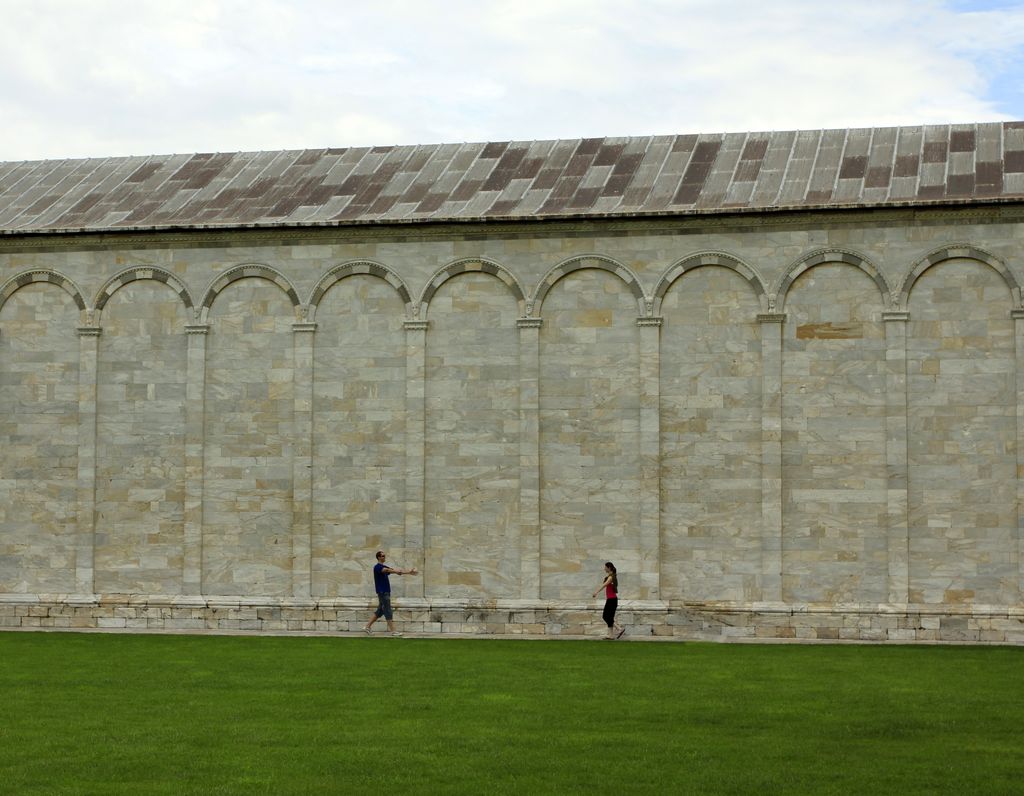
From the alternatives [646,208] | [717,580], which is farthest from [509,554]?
[646,208]

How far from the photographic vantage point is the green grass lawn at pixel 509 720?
15633 mm

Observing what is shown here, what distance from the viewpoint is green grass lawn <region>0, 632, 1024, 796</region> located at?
51.3 ft

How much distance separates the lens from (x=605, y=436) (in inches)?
1255

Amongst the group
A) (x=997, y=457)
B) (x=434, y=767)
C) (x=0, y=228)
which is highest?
(x=0, y=228)

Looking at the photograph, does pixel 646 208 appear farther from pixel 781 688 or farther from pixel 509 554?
pixel 781 688

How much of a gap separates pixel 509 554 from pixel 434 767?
15809 mm

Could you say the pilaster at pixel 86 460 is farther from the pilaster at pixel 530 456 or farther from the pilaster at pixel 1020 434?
the pilaster at pixel 1020 434

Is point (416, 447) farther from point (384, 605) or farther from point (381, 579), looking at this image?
point (384, 605)

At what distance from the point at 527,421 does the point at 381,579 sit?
4.21m

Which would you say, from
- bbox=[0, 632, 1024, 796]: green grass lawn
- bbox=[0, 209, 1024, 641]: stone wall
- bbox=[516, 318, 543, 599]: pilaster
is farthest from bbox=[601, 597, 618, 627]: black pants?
bbox=[0, 632, 1024, 796]: green grass lawn

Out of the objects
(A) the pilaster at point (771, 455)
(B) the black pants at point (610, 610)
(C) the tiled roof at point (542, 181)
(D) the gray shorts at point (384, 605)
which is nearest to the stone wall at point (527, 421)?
(A) the pilaster at point (771, 455)

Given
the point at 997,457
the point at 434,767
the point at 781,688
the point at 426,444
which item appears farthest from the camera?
the point at 426,444

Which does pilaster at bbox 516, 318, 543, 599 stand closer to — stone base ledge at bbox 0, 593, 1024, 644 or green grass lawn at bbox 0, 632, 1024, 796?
stone base ledge at bbox 0, 593, 1024, 644

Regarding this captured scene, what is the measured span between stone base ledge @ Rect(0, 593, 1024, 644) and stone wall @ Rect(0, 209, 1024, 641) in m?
0.07
